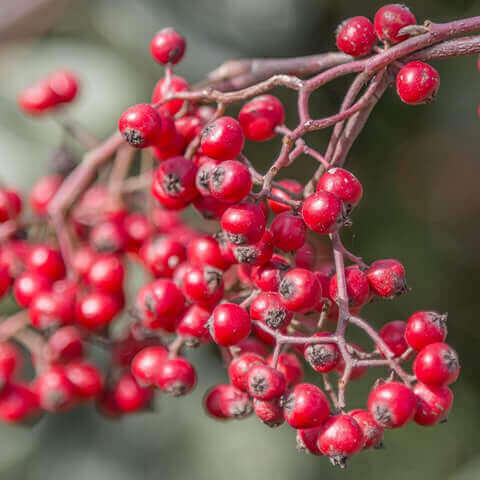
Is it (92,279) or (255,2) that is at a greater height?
(255,2)

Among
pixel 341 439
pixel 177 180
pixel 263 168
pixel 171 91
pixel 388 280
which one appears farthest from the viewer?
pixel 263 168

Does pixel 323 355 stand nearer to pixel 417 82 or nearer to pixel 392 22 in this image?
pixel 417 82

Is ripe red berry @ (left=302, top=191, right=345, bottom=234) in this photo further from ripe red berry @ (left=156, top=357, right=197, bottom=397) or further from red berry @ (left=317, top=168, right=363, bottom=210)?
ripe red berry @ (left=156, top=357, right=197, bottom=397)

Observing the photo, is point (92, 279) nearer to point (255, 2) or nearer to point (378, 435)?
point (378, 435)

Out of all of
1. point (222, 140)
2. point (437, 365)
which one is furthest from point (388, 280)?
point (222, 140)

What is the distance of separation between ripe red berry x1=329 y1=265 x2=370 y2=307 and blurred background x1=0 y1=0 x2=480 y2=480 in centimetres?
120

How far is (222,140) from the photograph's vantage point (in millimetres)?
1275

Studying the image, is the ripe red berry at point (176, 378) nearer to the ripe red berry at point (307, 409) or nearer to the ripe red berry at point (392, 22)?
the ripe red berry at point (307, 409)

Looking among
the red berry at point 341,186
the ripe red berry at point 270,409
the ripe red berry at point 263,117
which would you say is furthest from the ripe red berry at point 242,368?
the ripe red berry at point 263,117

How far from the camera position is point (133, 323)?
1787mm

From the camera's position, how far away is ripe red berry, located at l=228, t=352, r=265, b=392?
1305mm

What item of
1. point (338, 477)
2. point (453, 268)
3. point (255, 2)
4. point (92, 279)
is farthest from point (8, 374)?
point (255, 2)

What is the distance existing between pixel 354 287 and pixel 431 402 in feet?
0.85

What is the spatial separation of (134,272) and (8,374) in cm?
105
